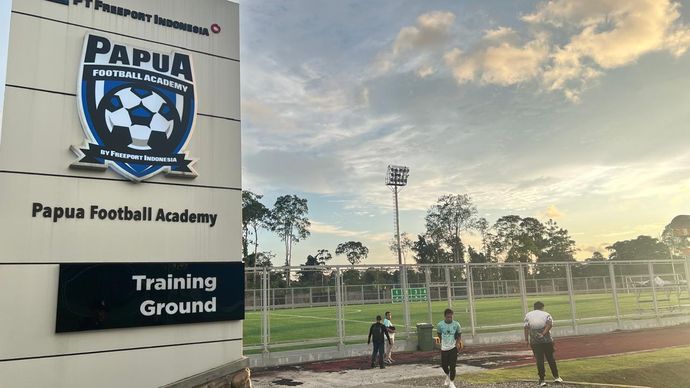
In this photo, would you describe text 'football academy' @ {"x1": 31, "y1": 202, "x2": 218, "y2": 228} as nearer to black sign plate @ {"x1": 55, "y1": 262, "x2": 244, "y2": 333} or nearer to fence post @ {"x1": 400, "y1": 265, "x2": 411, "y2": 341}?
black sign plate @ {"x1": 55, "y1": 262, "x2": 244, "y2": 333}

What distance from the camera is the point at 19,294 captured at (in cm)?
659

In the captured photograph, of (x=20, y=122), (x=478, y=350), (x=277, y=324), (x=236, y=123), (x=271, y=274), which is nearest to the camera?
(x=20, y=122)

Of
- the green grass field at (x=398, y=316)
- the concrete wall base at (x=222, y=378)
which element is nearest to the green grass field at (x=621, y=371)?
the concrete wall base at (x=222, y=378)

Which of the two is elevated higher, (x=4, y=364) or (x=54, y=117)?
(x=54, y=117)

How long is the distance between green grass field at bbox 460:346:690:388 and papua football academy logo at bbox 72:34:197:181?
10.1 metres

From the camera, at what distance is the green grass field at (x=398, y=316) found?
26.4 metres

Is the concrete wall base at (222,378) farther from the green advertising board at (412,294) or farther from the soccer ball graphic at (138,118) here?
the green advertising board at (412,294)

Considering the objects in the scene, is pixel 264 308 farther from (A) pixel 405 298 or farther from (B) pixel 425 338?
(B) pixel 425 338

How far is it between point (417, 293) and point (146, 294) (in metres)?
15.7

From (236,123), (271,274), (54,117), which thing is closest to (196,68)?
(236,123)

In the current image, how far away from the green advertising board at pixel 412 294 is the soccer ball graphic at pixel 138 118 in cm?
1512

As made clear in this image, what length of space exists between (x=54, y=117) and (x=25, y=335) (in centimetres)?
313

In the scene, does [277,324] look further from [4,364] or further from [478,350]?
[4,364]

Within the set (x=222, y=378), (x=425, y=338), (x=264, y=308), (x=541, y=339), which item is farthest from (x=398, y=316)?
(x=222, y=378)
